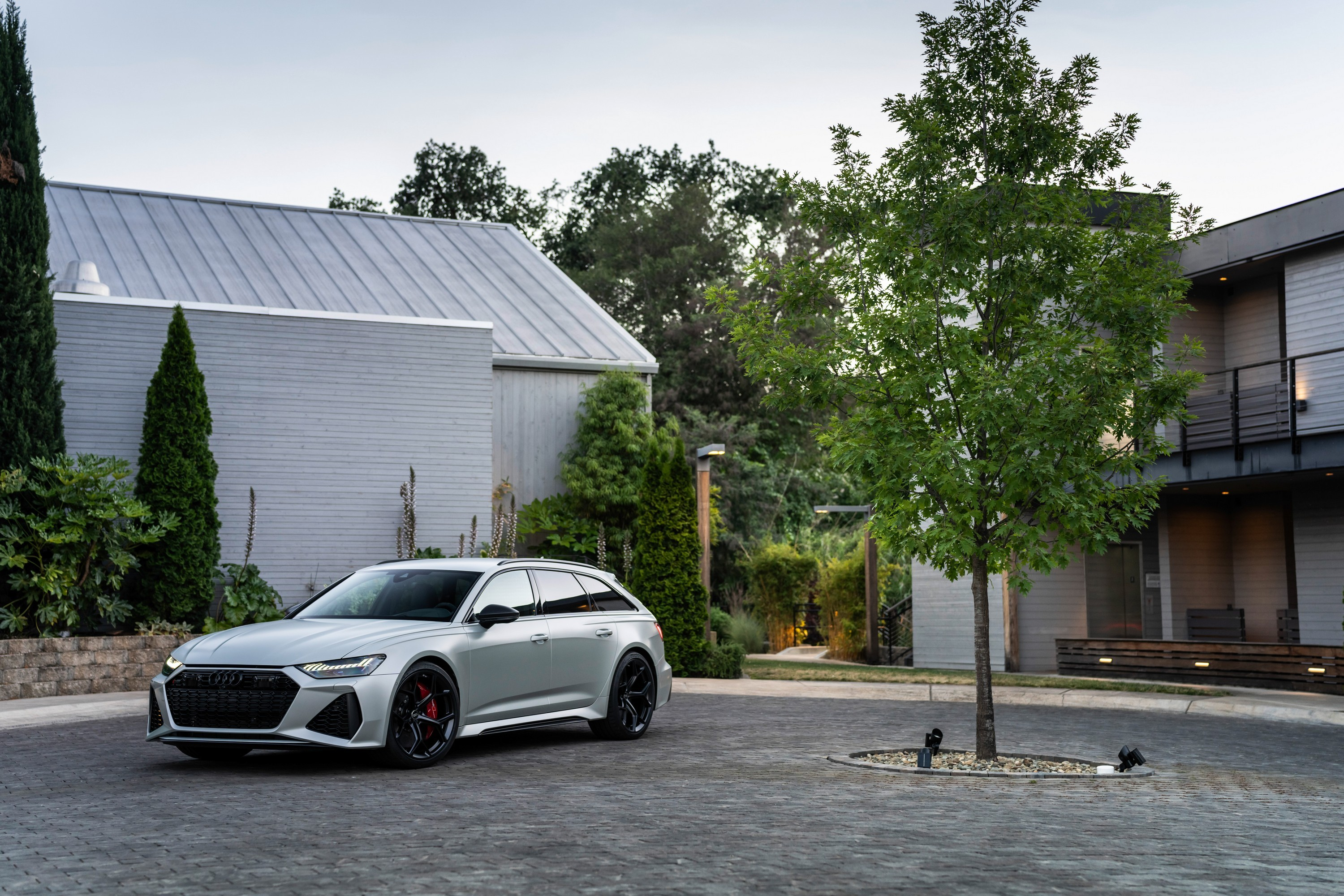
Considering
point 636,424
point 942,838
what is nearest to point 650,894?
point 942,838

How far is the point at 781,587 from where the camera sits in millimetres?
29656

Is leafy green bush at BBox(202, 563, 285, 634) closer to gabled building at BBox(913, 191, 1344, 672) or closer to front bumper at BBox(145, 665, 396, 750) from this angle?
front bumper at BBox(145, 665, 396, 750)

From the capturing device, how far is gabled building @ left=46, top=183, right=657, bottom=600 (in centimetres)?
1880

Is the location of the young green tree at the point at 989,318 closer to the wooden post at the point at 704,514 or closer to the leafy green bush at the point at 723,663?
the leafy green bush at the point at 723,663

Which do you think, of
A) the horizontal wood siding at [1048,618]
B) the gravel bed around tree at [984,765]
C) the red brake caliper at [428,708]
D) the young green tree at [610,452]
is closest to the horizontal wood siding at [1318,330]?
the horizontal wood siding at [1048,618]

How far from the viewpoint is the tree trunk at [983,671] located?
1007 cm

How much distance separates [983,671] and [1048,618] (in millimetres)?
12258

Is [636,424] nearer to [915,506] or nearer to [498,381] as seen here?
[498,381]

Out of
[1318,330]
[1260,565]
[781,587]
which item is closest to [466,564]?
[1318,330]

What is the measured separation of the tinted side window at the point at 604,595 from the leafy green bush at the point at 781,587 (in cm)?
1768

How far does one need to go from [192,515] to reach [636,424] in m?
8.04

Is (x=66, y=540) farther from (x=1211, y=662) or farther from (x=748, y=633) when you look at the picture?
(x=1211, y=662)

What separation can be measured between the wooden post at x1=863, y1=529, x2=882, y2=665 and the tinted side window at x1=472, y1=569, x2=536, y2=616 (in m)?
15.1

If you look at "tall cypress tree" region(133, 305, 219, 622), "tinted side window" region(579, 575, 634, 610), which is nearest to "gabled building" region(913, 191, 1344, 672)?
"tinted side window" region(579, 575, 634, 610)
